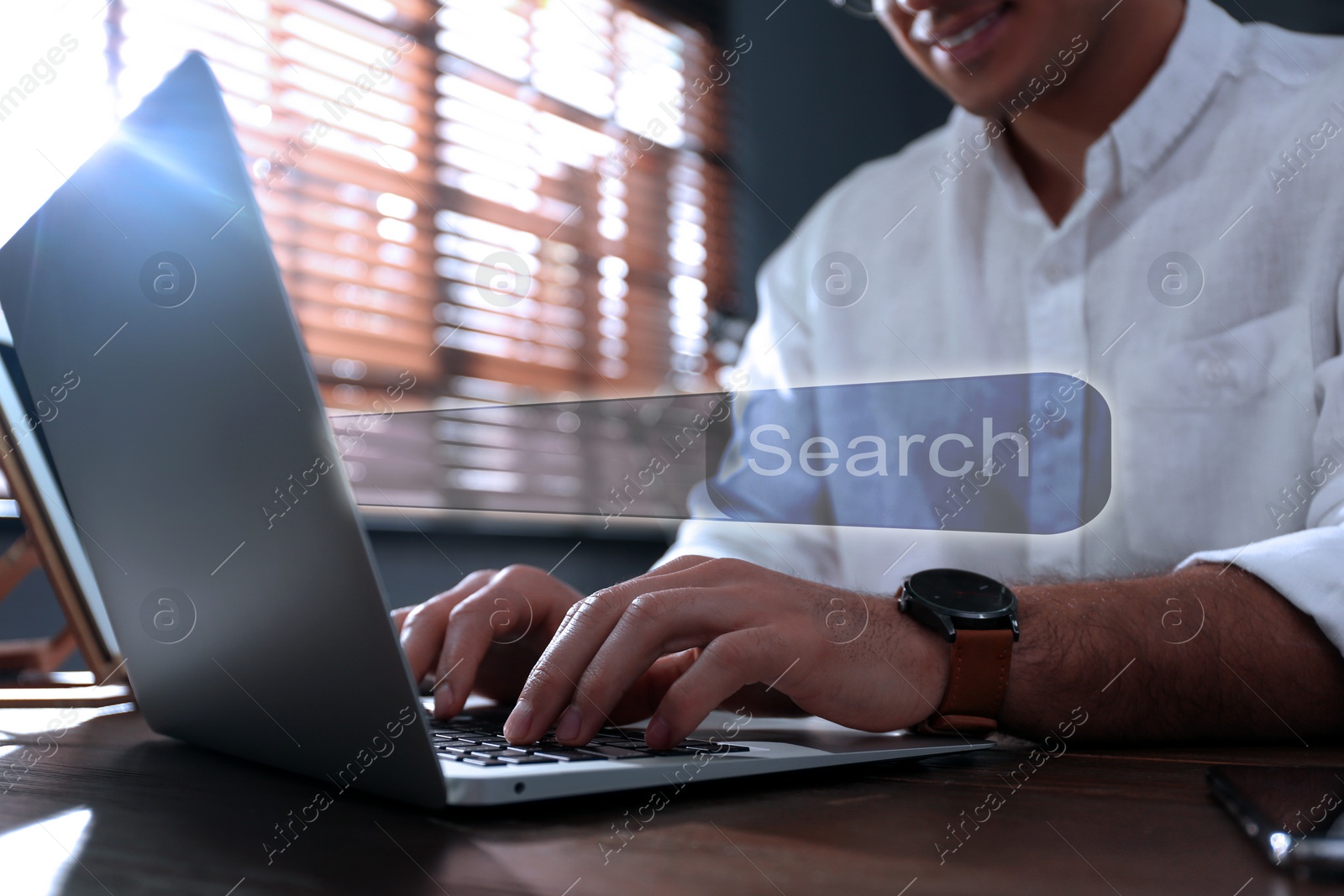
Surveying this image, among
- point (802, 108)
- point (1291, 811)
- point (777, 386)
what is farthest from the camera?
point (802, 108)

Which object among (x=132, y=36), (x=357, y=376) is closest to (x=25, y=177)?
(x=132, y=36)

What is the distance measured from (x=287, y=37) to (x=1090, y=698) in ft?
7.24

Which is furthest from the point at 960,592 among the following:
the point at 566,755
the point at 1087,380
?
the point at 1087,380

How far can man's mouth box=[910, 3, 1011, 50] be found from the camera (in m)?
1.07

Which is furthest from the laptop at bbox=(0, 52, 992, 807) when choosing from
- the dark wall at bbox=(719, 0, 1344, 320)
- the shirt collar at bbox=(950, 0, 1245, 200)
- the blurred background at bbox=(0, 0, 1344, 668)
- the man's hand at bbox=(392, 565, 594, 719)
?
the dark wall at bbox=(719, 0, 1344, 320)

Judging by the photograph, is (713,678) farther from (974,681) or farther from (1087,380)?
(1087,380)

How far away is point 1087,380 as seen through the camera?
3.54 feet

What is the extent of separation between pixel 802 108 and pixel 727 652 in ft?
8.99

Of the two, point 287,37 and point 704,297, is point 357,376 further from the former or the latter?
point 704,297

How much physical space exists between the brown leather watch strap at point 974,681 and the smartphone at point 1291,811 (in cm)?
16

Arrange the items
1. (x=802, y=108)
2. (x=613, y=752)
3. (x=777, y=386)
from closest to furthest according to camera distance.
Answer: (x=613, y=752) < (x=777, y=386) < (x=802, y=108)

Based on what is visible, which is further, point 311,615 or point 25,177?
point 25,177

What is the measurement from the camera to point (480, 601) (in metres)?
0.65

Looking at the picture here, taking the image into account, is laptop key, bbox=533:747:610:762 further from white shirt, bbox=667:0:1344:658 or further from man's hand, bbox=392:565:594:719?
white shirt, bbox=667:0:1344:658
